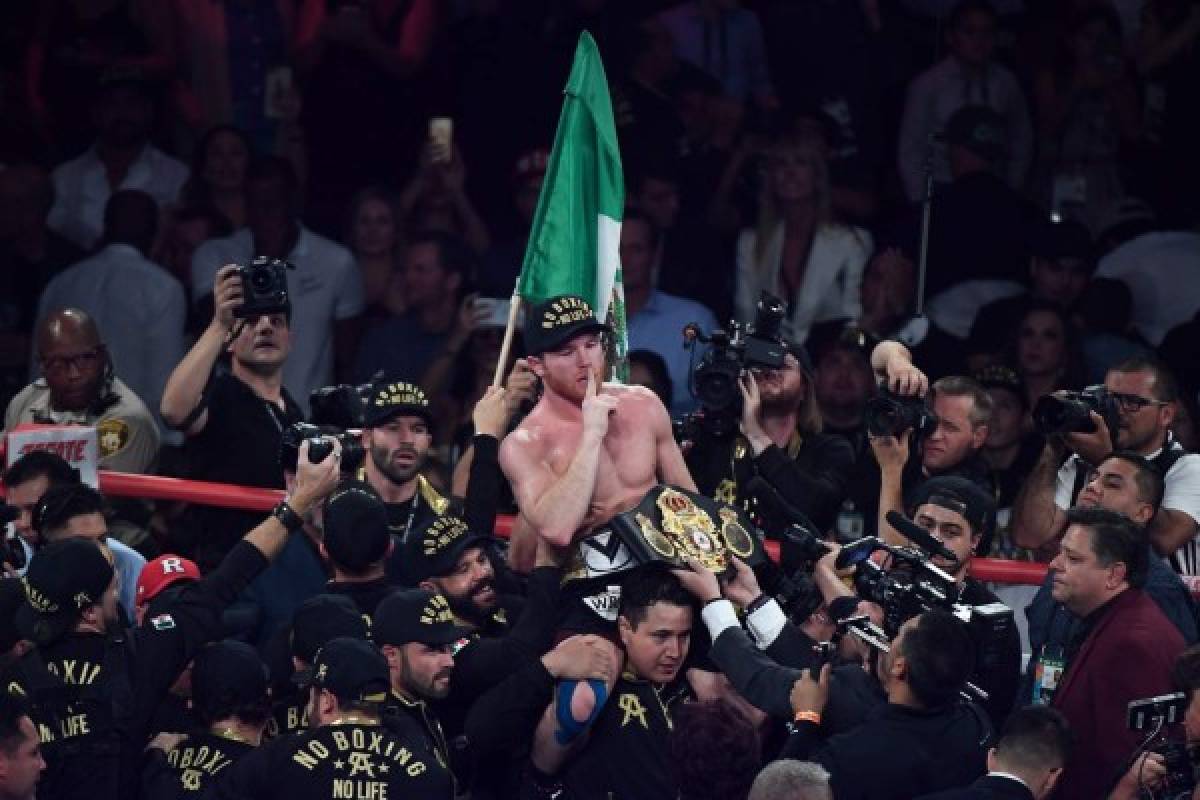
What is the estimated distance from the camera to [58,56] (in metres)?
12.2

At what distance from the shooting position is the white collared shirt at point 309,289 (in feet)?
37.4

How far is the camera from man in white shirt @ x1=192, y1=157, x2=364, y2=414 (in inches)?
450

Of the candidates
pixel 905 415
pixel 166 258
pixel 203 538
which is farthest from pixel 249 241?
pixel 905 415

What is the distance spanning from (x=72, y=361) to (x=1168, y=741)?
4245mm

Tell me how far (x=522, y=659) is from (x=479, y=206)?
4.41 meters

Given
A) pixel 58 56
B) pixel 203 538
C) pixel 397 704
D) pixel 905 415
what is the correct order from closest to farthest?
pixel 397 704 → pixel 905 415 → pixel 203 538 → pixel 58 56

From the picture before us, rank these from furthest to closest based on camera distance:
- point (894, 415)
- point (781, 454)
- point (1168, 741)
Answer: point (781, 454), point (894, 415), point (1168, 741)

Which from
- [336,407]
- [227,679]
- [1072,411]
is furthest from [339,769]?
[1072,411]

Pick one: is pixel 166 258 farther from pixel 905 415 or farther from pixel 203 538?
pixel 905 415

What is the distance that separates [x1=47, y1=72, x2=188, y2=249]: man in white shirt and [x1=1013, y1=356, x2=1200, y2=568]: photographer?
444 cm

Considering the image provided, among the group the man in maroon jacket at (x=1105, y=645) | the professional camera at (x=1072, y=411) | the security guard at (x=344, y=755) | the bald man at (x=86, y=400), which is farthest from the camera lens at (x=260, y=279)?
the man in maroon jacket at (x=1105, y=645)

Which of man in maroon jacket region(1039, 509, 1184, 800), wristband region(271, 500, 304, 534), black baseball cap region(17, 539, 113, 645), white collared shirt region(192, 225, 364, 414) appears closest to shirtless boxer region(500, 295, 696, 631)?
wristband region(271, 500, 304, 534)

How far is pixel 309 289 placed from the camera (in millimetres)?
11492

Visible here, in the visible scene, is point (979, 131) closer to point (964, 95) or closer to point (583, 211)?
point (964, 95)
